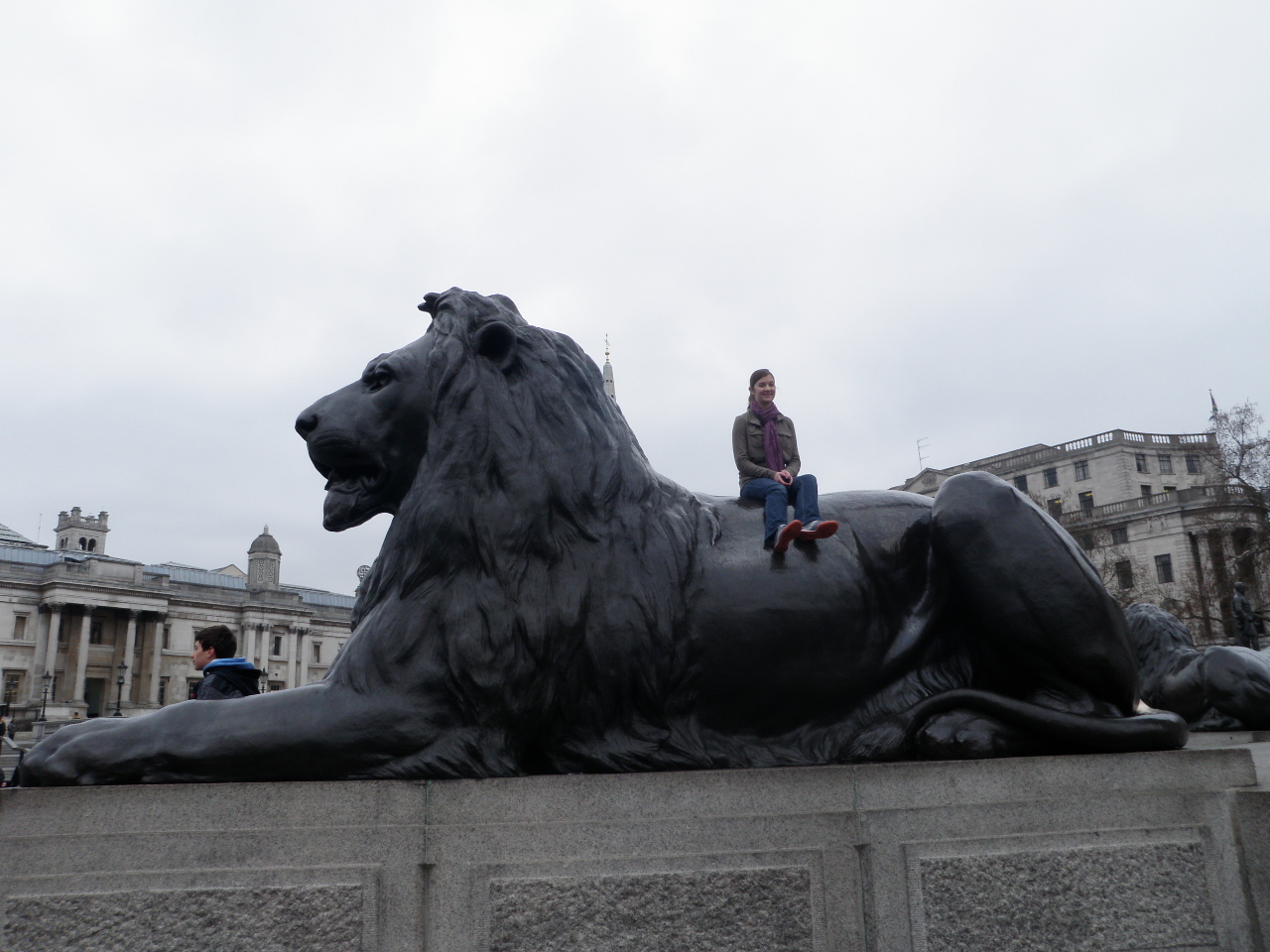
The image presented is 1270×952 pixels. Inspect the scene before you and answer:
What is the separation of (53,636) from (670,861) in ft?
253

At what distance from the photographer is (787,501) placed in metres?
3.79

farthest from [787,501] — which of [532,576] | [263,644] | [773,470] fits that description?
[263,644]

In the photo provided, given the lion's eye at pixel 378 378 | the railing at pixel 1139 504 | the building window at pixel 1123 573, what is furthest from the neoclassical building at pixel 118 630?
the lion's eye at pixel 378 378

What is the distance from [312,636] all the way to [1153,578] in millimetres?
62736

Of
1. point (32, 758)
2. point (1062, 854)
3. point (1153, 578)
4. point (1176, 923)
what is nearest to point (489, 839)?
point (32, 758)

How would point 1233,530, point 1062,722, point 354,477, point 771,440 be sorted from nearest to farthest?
point 1062,722
point 354,477
point 771,440
point 1233,530

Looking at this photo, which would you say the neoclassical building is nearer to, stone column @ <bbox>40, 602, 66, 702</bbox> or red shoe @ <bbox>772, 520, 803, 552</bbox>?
stone column @ <bbox>40, 602, 66, 702</bbox>

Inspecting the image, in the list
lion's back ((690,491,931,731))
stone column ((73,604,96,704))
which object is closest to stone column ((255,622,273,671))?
stone column ((73,604,96,704))

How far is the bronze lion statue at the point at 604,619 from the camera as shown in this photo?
3.08 meters

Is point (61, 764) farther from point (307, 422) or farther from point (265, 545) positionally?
point (265, 545)

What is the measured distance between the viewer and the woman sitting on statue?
11.8ft

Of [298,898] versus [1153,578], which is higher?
[1153,578]

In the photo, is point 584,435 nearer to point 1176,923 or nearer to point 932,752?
point 932,752

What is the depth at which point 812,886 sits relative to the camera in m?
2.98
